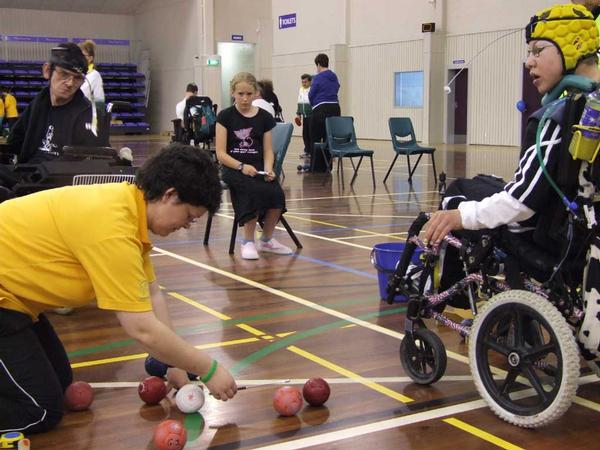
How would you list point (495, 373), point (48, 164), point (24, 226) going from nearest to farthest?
point (24, 226) → point (495, 373) → point (48, 164)

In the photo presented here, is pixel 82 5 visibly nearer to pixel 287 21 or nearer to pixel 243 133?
pixel 287 21

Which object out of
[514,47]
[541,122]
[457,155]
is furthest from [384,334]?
[514,47]

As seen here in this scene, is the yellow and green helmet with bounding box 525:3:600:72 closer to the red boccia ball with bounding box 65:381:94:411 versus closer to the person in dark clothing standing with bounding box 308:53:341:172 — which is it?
the red boccia ball with bounding box 65:381:94:411

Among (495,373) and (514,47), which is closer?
(495,373)

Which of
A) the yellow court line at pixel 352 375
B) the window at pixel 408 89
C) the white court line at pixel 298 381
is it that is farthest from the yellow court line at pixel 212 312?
the window at pixel 408 89

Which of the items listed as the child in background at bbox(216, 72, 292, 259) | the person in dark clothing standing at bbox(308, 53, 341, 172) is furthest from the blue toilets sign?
the child in background at bbox(216, 72, 292, 259)

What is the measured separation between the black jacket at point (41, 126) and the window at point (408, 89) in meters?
16.1

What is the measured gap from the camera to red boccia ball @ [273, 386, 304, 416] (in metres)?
2.81

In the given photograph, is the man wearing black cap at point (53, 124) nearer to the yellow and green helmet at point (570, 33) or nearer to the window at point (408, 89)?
the yellow and green helmet at point (570, 33)

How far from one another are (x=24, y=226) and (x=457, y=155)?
44.7 ft

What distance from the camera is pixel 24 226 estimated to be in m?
2.52

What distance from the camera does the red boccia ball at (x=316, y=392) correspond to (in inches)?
113

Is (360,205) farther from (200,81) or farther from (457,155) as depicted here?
(200,81)

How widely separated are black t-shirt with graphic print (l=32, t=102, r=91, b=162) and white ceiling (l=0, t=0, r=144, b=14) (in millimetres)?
24223
